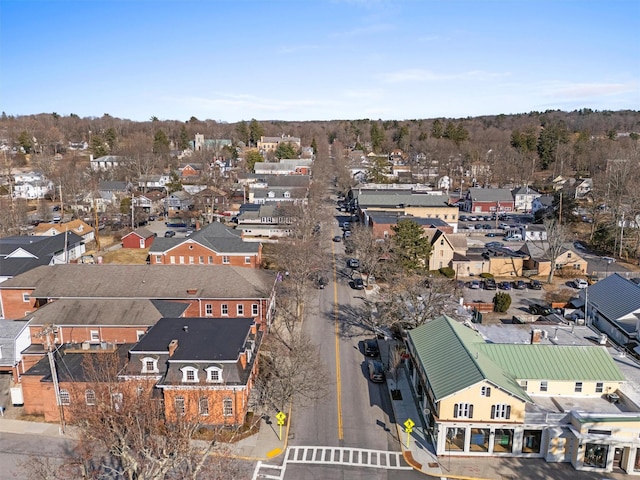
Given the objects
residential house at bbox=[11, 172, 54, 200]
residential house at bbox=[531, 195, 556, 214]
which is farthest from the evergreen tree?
residential house at bbox=[11, 172, 54, 200]

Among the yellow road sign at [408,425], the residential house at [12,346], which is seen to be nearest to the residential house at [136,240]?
the residential house at [12,346]

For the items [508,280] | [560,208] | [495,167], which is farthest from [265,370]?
[495,167]

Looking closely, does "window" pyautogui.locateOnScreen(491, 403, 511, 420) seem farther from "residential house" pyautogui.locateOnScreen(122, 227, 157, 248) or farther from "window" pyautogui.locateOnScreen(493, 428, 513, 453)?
"residential house" pyautogui.locateOnScreen(122, 227, 157, 248)

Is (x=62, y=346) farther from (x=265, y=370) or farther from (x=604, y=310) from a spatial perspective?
(x=604, y=310)

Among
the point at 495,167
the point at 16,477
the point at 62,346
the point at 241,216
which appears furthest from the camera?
the point at 495,167

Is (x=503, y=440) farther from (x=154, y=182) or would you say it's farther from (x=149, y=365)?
(x=154, y=182)
